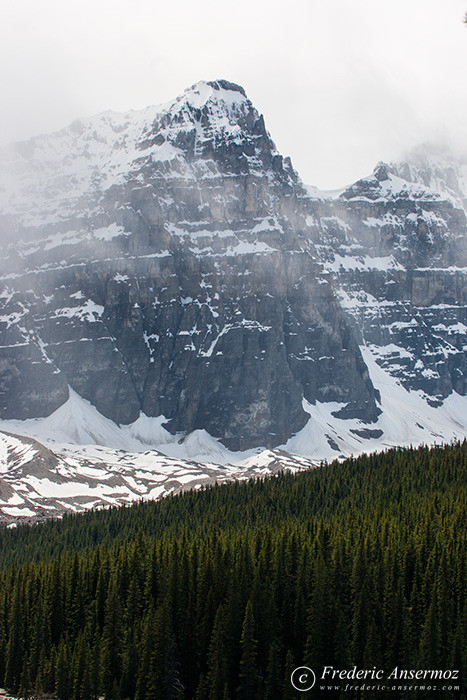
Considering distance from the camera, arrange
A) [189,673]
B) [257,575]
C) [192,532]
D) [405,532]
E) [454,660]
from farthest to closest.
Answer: [192,532] < [405,532] < [257,575] < [189,673] < [454,660]

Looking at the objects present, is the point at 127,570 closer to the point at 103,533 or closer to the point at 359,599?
the point at 359,599

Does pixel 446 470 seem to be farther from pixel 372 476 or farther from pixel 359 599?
pixel 359 599

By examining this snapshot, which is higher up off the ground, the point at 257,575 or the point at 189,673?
A: the point at 257,575

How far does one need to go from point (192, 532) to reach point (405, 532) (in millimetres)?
50323

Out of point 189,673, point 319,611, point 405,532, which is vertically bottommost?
point 189,673

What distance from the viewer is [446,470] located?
174 m

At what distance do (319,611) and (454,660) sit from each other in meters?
15.9

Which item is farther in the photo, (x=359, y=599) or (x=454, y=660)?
(x=359, y=599)

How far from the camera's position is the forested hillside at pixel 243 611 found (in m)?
97.2

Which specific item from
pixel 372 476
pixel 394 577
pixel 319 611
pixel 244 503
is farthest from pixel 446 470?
pixel 319 611

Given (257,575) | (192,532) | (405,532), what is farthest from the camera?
(192,532)

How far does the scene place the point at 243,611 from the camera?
105375 mm

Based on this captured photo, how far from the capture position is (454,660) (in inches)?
3531

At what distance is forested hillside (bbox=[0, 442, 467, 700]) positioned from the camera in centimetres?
9725
